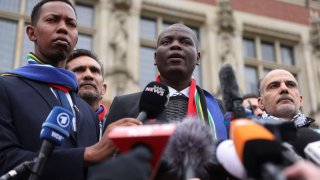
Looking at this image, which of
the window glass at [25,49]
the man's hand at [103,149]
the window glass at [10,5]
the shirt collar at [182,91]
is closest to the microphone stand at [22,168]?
the man's hand at [103,149]

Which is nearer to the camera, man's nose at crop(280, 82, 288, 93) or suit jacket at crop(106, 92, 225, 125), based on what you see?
suit jacket at crop(106, 92, 225, 125)

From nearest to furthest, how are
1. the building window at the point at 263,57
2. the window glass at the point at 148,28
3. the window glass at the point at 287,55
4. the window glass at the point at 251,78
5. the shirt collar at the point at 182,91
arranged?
the shirt collar at the point at 182,91 → the window glass at the point at 148,28 → the window glass at the point at 251,78 → the building window at the point at 263,57 → the window glass at the point at 287,55

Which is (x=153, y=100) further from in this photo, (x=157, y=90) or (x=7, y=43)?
(x=7, y=43)

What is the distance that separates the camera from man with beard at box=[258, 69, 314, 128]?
10.6ft

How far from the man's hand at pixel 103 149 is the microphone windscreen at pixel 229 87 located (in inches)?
12.6

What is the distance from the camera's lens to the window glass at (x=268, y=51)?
1065cm

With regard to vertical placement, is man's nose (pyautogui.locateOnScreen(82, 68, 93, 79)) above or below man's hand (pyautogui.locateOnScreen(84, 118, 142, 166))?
above

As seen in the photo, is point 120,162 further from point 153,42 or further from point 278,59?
point 278,59

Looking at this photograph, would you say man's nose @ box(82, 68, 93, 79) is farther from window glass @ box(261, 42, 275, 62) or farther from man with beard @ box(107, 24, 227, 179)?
window glass @ box(261, 42, 275, 62)

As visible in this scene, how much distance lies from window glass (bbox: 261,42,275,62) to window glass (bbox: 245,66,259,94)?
496 mm

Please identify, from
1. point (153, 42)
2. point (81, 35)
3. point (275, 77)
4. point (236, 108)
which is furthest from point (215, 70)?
point (236, 108)

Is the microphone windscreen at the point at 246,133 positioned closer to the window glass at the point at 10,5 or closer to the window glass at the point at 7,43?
the window glass at the point at 7,43

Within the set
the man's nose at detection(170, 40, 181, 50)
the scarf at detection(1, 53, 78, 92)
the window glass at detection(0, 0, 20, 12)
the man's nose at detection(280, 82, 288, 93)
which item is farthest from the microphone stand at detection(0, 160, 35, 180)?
the window glass at detection(0, 0, 20, 12)

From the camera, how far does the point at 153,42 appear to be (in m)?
9.51
